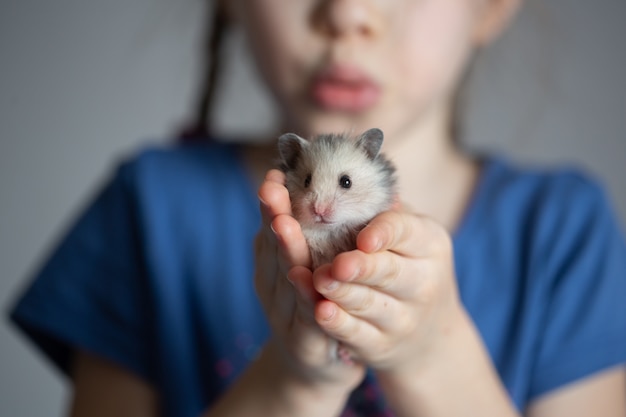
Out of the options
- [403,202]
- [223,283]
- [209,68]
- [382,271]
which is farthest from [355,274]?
[209,68]

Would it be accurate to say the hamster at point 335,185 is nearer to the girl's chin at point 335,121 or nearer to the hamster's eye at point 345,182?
the hamster's eye at point 345,182

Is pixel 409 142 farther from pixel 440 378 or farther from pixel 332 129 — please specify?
pixel 440 378

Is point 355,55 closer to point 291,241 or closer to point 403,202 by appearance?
point 403,202

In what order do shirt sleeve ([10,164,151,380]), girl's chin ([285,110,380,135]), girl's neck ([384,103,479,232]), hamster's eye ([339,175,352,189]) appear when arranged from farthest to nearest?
girl's neck ([384,103,479,232]) < shirt sleeve ([10,164,151,380]) < girl's chin ([285,110,380,135]) < hamster's eye ([339,175,352,189])

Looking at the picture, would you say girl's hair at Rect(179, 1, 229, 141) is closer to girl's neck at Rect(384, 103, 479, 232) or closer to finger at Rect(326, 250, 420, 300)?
girl's neck at Rect(384, 103, 479, 232)

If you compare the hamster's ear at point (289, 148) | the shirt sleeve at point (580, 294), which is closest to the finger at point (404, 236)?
the hamster's ear at point (289, 148)

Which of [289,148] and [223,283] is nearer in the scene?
[289,148]

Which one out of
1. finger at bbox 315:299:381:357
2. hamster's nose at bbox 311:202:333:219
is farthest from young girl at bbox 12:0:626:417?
hamster's nose at bbox 311:202:333:219
